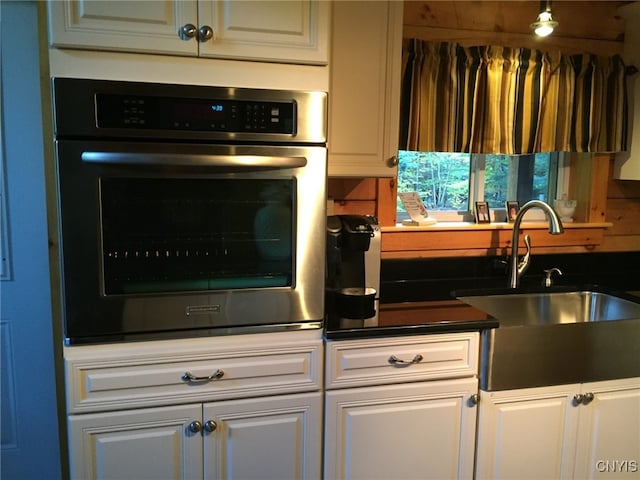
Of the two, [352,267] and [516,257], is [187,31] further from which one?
[516,257]

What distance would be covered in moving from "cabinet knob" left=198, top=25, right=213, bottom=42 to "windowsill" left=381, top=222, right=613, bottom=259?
1.09 metres

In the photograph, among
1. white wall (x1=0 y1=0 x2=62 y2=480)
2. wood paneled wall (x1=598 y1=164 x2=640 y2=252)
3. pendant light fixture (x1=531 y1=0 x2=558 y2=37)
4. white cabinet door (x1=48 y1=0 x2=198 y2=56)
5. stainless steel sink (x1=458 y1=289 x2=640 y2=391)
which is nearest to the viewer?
white cabinet door (x1=48 y1=0 x2=198 y2=56)

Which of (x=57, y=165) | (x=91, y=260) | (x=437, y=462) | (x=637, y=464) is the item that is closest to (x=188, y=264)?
(x=91, y=260)

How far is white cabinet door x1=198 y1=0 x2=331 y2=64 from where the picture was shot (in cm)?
144

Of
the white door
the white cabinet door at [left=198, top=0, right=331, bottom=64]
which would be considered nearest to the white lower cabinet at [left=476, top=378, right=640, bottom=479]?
the white door

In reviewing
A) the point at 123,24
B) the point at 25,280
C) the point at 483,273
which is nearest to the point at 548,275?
the point at 483,273

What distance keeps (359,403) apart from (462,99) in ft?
4.29

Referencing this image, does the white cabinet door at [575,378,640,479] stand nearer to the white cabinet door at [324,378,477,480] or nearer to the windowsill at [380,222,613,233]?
the white cabinet door at [324,378,477,480]

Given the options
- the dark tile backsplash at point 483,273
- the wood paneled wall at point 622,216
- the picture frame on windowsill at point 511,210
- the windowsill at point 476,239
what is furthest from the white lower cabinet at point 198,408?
the wood paneled wall at point 622,216

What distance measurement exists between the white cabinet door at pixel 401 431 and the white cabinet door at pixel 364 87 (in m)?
0.75

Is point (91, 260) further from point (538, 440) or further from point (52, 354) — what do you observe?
point (538, 440)

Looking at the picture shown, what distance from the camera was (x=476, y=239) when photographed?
7.68 feet

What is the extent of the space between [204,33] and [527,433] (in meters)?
1.61

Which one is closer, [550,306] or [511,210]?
[550,306]
